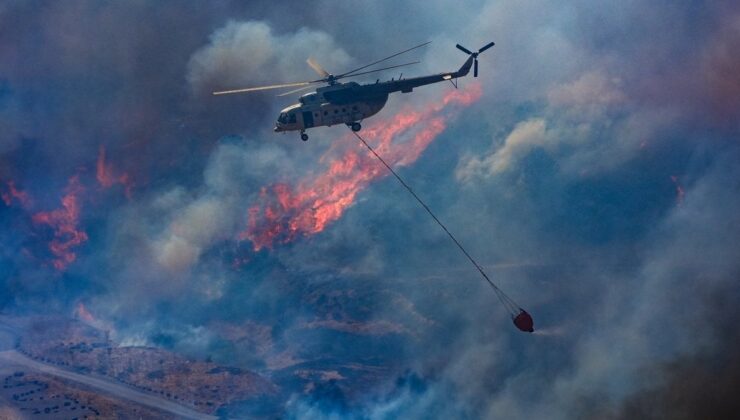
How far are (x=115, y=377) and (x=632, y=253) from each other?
4759 cm

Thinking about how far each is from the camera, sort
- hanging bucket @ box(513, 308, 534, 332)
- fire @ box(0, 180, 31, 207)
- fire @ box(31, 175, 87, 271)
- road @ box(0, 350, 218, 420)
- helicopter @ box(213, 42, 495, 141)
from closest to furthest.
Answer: hanging bucket @ box(513, 308, 534, 332) < helicopter @ box(213, 42, 495, 141) < road @ box(0, 350, 218, 420) < fire @ box(31, 175, 87, 271) < fire @ box(0, 180, 31, 207)

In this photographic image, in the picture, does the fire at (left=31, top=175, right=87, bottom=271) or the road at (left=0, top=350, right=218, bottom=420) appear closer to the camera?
the road at (left=0, top=350, right=218, bottom=420)

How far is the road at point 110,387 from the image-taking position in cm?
6209

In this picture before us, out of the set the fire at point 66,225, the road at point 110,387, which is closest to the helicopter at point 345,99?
the road at point 110,387

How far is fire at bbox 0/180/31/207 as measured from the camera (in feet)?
267

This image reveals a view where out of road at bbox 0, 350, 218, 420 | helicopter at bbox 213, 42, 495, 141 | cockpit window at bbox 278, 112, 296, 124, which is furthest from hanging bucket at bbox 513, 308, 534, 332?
road at bbox 0, 350, 218, 420

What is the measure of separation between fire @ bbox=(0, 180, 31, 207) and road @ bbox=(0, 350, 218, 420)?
1743 cm

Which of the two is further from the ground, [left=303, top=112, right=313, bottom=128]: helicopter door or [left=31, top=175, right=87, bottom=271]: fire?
[left=31, top=175, right=87, bottom=271]: fire

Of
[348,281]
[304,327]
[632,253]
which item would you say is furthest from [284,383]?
[632,253]

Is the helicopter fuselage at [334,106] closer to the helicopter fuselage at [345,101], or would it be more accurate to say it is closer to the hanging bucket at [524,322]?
the helicopter fuselage at [345,101]

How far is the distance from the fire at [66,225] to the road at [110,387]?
1188 centimetres

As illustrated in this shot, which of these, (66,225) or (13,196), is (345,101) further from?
(13,196)

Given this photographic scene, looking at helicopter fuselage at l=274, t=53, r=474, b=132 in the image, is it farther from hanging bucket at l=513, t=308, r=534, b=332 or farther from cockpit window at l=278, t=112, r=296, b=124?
hanging bucket at l=513, t=308, r=534, b=332

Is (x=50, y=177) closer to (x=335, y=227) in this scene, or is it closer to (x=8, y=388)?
(x=8, y=388)
